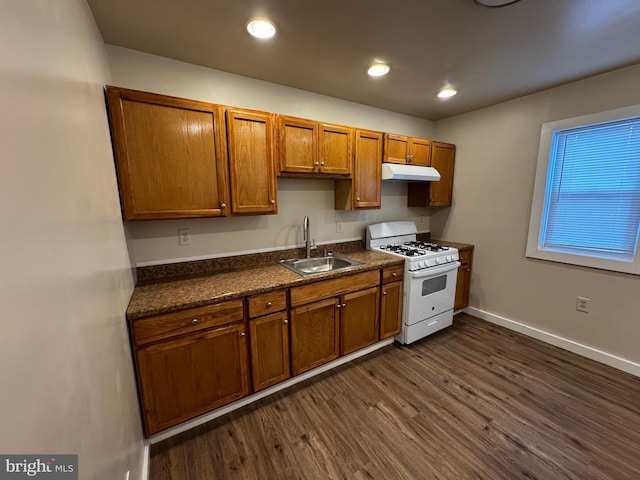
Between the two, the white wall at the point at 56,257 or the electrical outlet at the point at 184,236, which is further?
the electrical outlet at the point at 184,236

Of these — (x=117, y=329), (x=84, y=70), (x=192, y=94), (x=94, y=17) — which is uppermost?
(x=94, y=17)

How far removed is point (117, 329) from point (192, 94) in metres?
1.72

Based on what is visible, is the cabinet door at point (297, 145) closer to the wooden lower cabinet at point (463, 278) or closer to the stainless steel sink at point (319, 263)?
the stainless steel sink at point (319, 263)

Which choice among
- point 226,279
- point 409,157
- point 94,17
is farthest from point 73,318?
point 409,157

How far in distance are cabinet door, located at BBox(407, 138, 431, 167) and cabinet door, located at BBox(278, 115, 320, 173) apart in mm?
1239

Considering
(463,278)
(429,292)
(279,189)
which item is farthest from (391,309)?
(279,189)

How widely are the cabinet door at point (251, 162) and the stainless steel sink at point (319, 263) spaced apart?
0.63m

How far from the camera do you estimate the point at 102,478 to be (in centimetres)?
81

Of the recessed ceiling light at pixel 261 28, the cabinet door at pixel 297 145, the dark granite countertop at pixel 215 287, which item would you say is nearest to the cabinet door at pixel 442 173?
the dark granite countertop at pixel 215 287

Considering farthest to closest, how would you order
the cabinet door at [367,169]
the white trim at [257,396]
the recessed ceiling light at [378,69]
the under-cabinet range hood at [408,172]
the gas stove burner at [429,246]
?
the gas stove burner at [429,246]
the under-cabinet range hood at [408,172]
the cabinet door at [367,169]
the recessed ceiling light at [378,69]
the white trim at [257,396]

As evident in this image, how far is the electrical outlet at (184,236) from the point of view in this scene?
201 centimetres

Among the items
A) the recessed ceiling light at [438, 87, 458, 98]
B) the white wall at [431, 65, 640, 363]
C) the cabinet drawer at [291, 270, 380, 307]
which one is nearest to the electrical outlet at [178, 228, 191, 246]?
the cabinet drawer at [291, 270, 380, 307]

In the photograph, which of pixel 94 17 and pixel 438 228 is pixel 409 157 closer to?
pixel 438 228

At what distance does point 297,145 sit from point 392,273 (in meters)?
1.47
